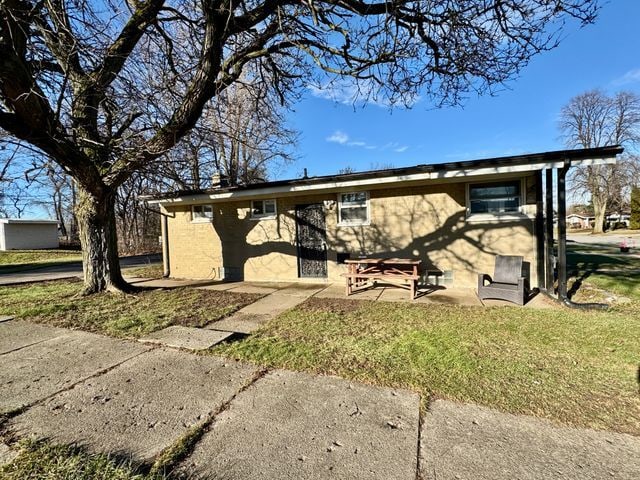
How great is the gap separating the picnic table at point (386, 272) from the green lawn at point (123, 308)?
2387 millimetres

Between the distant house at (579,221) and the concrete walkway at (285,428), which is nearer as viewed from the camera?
the concrete walkway at (285,428)

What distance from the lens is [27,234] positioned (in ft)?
92.9

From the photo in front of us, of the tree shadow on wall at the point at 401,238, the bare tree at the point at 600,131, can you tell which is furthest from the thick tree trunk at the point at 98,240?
the bare tree at the point at 600,131

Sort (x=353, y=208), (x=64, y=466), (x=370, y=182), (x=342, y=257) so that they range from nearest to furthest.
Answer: (x=64, y=466), (x=370, y=182), (x=353, y=208), (x=342, y=257)

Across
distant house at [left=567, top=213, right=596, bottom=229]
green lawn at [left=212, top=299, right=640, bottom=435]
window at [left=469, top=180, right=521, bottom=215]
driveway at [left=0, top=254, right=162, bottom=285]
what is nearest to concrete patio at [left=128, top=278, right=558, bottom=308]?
green lawn at [left=212, top=299, right=640, bottom=435]

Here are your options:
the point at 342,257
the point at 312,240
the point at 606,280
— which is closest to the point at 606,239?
the point at 606,280

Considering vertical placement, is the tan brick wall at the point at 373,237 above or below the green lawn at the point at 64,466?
above

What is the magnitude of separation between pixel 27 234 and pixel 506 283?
38897 mm

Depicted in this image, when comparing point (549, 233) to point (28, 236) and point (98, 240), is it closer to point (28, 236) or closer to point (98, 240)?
point (98, 240)

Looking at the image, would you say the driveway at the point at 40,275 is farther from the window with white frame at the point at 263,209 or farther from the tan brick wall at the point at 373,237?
the window with white frame at the point at 263,209

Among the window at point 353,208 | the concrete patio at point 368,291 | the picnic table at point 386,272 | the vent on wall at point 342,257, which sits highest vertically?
the window at point 353,208

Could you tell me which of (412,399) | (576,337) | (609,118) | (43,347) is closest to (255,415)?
(412,399)

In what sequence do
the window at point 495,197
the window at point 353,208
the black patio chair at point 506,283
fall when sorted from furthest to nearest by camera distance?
the window at point 353,208 → the window at point 495,197 → the black patio chair at point 506,283

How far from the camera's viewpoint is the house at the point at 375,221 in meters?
6.44
